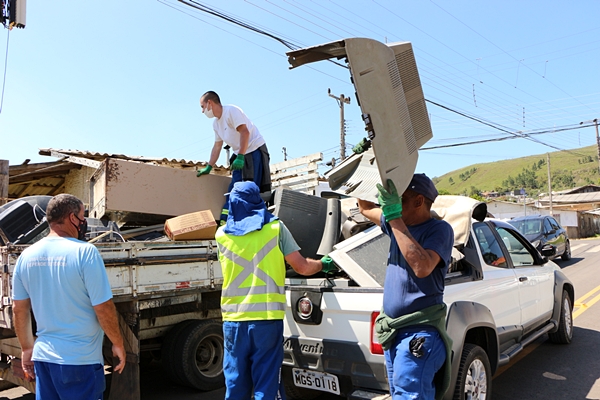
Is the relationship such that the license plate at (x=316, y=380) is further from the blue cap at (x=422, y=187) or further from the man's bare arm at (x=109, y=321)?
the blue cap at (x=422, y=187)

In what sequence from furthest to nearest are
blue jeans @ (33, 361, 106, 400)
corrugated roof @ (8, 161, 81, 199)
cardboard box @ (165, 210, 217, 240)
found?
corrugated roof @ (8, 161, 81, 199) → cardboard box @ (165, 210, 217, 240) → blue jeans @ (33, 361, 106, 400)

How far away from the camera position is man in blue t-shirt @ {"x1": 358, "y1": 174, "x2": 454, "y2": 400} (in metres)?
2.63

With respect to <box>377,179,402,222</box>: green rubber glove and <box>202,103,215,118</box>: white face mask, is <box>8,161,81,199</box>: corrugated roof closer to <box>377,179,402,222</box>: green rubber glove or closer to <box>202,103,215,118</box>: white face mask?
<box>202,103,215,118</box>: white face mask

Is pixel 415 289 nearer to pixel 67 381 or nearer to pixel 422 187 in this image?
pixel 422 187

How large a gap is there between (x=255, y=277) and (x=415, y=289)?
1.09 m

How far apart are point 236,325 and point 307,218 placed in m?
1.46

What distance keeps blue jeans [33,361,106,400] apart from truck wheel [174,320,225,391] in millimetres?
1898

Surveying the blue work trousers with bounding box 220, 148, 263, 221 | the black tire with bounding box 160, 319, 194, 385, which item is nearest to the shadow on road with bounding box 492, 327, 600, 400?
the black tire with bounding box 160, 319, 194, 385

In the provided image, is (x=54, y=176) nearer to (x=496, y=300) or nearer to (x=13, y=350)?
(x=13, y=350)

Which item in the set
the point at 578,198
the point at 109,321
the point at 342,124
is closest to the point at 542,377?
the point at 109,321

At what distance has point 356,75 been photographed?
250 centimetres

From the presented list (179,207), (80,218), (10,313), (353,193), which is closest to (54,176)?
(179,207)

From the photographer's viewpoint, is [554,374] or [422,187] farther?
[554,374]

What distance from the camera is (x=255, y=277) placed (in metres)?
3.25
